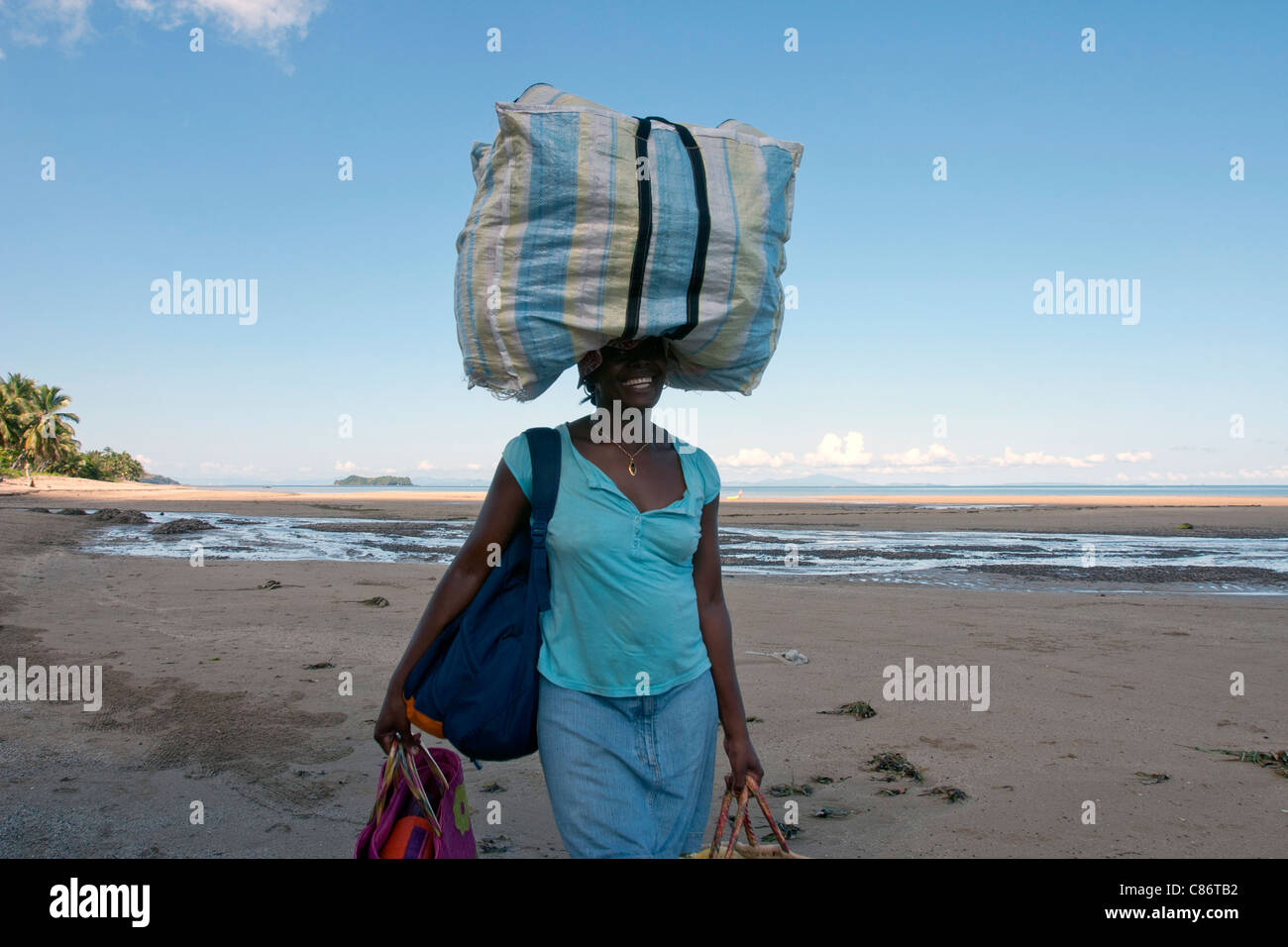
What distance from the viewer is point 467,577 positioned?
2143 millimetres

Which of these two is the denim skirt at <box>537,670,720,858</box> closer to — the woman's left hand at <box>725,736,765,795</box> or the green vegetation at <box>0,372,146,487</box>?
the woman's left hand at <box>725,736,765,795</box>

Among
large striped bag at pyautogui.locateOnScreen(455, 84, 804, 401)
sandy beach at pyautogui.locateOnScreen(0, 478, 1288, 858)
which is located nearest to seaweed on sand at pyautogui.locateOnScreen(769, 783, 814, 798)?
sandy beach at pyautogui.locateOnScreen(0, 478, 1288, 858)

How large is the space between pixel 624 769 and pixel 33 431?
70362mm

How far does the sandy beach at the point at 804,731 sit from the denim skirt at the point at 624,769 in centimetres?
145

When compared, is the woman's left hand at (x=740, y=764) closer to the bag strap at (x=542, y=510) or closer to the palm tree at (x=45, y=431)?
the bag strap at (x=542, y=510)

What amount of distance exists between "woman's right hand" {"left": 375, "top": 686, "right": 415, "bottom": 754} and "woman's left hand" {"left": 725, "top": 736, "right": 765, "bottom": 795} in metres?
0.84

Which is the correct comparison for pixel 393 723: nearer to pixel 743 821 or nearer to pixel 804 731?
pixel 743 821

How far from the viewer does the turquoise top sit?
202 centimetres

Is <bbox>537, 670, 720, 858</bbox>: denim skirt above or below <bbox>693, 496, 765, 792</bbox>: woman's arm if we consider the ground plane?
below

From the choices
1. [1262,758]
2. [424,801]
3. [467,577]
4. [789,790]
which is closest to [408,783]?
[424,801]
